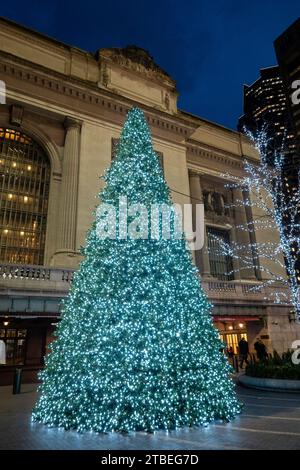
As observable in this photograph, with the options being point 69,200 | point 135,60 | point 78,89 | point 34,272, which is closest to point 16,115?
point 78,89

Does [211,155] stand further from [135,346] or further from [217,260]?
[135,346]

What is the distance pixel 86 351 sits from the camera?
636 cm

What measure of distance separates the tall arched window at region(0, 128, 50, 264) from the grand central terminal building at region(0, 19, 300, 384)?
6cm

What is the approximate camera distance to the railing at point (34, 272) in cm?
1323

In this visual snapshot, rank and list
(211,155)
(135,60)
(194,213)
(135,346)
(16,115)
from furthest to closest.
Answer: (211,155)
(194,213)
(135,60)
(16,115)
(135,346)

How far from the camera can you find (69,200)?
17766 mm

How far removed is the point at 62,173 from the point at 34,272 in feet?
23.5

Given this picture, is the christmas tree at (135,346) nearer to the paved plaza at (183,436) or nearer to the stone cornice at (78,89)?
the paved plaza at (183,436)

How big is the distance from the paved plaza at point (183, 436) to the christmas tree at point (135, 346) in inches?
10.4

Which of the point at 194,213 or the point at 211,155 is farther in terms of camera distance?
the point at 211,155

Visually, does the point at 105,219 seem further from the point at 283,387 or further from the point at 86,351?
the point at 283,387
